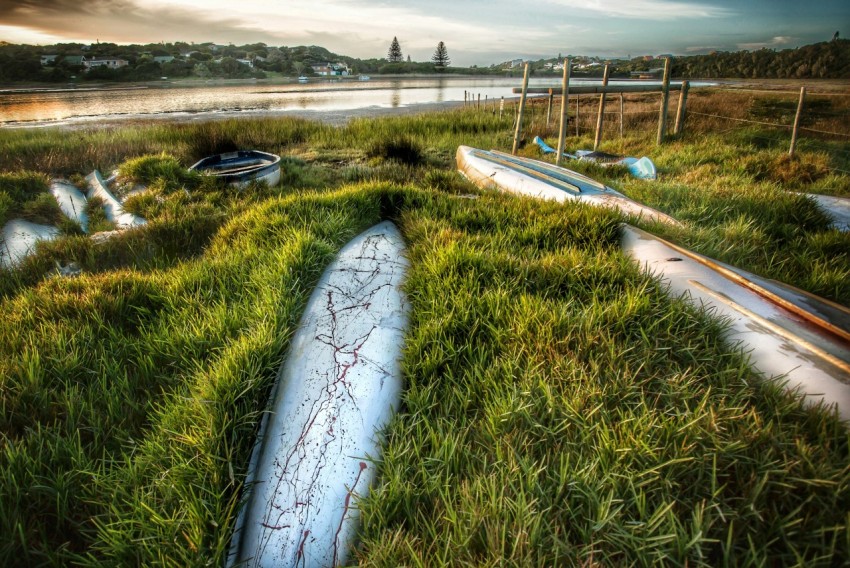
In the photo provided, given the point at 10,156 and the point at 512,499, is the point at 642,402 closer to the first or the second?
the point at 512,499

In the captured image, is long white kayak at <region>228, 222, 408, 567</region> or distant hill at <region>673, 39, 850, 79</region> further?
distant hill at <region>673, 39, 850, 79</region>

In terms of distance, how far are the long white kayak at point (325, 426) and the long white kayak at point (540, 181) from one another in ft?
9.24

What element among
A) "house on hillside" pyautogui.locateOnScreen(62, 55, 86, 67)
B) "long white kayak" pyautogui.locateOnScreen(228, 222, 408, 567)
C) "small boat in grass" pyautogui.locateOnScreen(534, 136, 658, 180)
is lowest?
"long white kayak" pyautogui.locateOnScreen(228, 222, 408, 567)

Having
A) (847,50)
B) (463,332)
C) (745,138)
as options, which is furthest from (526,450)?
(745,138)

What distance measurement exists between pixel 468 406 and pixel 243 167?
28.4 feet

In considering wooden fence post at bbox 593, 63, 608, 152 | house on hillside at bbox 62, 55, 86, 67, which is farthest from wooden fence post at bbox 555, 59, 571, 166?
house on hillside at bbox 62, 55, 86, 67

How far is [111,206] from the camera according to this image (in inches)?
263

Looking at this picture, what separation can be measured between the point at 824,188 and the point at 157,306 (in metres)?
8.40

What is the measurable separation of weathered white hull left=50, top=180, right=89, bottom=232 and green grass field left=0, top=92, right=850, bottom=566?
10.1ft

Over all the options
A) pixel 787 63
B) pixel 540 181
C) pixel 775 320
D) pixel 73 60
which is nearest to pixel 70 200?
pixel 540 181

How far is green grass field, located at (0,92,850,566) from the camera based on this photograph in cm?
125

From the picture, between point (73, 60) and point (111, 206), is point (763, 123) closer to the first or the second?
point (111, 206)

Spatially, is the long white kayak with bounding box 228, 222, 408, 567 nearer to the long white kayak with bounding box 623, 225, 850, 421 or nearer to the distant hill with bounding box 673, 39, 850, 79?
the long white kayak with bounding box 623, 225, 850, 421

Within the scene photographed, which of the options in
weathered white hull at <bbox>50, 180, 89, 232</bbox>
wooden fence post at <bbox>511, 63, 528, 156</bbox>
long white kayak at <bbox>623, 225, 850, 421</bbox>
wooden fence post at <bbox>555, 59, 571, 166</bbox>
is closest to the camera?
long white kayak at <bbox>623, 225, 850, 421</bbox>
